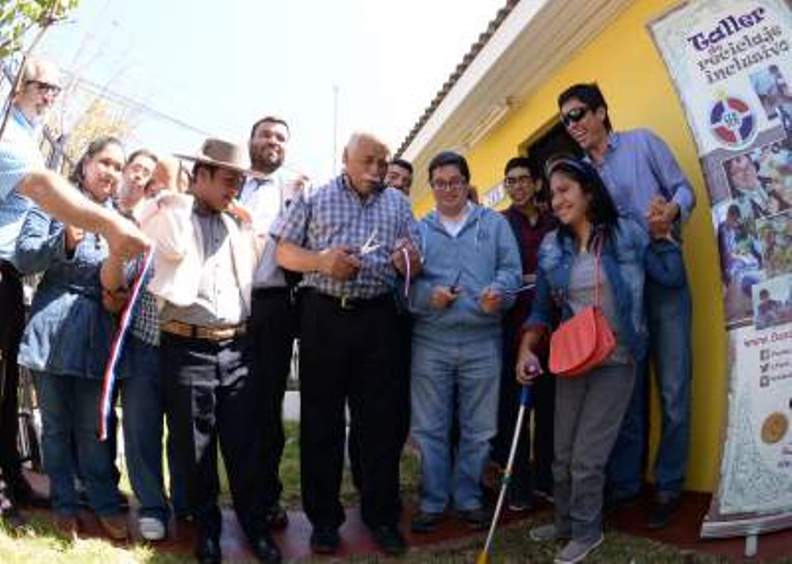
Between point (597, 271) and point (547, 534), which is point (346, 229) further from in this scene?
point (547, 534)

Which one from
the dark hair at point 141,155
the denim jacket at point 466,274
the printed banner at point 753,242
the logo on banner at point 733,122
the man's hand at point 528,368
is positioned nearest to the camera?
the printed banner at point 753,242

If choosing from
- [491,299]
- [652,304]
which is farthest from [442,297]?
[652,304]

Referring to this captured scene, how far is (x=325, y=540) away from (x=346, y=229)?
1.60 metres

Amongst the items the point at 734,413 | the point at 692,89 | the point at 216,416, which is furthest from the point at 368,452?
the point at 692,89

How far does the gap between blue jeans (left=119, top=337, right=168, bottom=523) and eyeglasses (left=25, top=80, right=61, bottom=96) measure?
52.0 inches

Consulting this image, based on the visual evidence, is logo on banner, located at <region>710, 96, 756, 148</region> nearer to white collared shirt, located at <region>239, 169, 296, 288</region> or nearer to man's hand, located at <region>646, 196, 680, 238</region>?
man's hand, located at <region>646, 196, 680, 238</region>

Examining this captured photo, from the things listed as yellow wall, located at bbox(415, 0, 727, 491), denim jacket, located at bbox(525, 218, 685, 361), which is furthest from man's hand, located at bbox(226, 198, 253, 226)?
yellow wall, located at bbox(415, 0, 727, 491)

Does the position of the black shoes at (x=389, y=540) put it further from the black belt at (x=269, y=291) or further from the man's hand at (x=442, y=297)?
the black belt at (x=269, y=291)

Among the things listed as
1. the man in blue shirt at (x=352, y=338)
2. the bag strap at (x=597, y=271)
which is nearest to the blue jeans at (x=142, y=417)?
the man in blue shirt at (x=352, y=338)

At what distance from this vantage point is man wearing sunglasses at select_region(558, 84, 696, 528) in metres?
4.21

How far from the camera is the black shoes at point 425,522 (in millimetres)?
4492

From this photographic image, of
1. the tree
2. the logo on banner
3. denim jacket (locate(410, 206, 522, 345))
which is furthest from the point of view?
denim jacket (locate(410, 206, 522, 345))

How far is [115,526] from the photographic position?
14.3 feet

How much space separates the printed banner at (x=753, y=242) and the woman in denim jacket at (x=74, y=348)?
3.03 m
